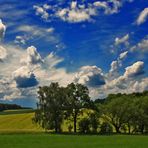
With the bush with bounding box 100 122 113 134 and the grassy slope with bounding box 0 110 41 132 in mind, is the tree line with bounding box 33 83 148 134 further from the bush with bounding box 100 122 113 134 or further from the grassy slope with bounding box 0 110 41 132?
the grassy slope with bounding box 0 110 41 132

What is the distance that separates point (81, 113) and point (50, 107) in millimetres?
9598

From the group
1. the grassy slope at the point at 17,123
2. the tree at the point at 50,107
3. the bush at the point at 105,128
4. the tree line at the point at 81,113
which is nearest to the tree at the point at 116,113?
the tree line at the point at 81,113

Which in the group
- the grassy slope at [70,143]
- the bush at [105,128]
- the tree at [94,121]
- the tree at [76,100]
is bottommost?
the grassy slope at [70,143]

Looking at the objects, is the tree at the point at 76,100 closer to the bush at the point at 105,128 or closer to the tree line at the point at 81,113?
the tree line at the point at 81,113

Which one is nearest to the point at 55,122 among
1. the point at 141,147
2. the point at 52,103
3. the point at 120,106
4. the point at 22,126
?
the point at 52,103

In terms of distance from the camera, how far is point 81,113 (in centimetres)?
12094

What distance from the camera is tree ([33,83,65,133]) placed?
116m

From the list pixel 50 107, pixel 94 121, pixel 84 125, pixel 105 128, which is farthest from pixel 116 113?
pixel 50 107

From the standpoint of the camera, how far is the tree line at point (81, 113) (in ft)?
383

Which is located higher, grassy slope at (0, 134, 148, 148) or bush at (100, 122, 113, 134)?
bush at (100, 122, 113, 134)

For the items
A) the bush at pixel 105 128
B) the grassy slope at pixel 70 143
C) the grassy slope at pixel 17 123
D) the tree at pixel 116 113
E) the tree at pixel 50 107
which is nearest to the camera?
the grassy slope at pixel 70 143

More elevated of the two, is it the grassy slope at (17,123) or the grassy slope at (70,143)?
the grassy slope at (17,123)

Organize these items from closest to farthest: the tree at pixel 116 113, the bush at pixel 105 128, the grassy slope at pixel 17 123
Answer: the bush at pixel 105 128 → the tree at pixel 116 113 → the grassy slope at pixel 17 123

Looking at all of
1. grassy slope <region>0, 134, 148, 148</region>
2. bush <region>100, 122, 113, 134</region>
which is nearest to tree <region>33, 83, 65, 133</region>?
bush <region>100, 122, 113, 134</region>
